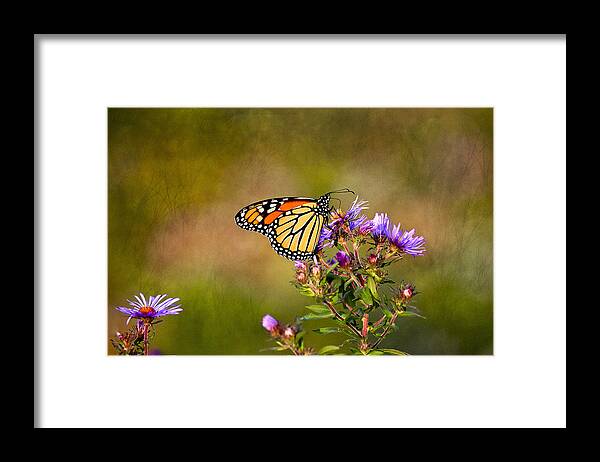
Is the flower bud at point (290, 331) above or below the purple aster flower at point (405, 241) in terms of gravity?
below

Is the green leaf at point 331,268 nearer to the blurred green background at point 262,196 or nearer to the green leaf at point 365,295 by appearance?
the green leaf at point 365,295

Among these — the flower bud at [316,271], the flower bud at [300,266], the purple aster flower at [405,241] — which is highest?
the purple aster flower at [405,241]

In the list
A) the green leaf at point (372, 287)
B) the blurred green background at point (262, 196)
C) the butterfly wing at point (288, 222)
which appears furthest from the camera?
the blurred green background at point (262, 196)

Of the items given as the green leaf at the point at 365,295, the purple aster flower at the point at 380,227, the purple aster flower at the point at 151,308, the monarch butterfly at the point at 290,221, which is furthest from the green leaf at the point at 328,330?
the purple aster flower at the point at 151,308
